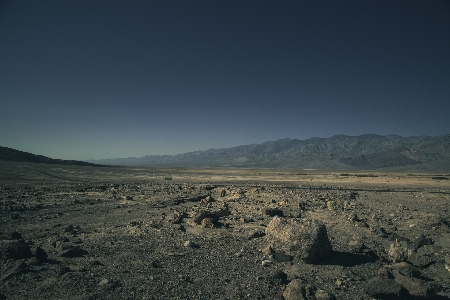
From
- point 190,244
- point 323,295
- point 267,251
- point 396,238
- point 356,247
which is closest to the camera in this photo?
point 323,295

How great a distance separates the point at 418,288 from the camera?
5.78 meters

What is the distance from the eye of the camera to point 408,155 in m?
186

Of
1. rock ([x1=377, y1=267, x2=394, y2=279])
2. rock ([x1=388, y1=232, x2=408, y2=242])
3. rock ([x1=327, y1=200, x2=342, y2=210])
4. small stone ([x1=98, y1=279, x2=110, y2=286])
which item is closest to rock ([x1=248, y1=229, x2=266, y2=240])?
rock ([x1=377, y1=267, x2=394, y2=279])

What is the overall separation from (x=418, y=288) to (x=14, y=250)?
36.7 feet

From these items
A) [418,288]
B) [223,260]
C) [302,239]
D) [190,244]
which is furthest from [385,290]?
[190,244]

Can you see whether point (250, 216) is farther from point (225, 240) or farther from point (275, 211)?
point (225, 240)

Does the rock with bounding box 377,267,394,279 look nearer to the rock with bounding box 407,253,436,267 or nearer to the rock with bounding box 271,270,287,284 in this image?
the rock with bounding box 407,253,436,267

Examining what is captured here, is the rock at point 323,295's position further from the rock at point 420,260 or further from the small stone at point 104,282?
the small stone at point 104,282

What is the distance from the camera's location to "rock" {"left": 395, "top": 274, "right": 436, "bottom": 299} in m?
5.66

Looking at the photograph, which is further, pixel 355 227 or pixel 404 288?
pixel 355 227

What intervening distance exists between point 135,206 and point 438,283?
16.6 m

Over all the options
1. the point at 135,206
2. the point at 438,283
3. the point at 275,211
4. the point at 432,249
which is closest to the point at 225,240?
the point at 275,211

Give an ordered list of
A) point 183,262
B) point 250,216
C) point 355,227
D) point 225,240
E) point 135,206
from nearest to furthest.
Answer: point 183,262
point 225,240
point 355,227
point 250,216
point 135,206

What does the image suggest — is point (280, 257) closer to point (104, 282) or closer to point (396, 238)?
point (104, 282)
